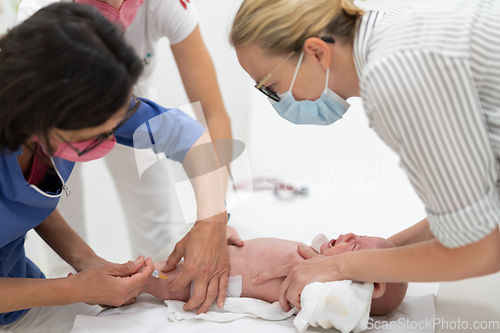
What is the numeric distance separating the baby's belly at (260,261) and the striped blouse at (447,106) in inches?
25.5

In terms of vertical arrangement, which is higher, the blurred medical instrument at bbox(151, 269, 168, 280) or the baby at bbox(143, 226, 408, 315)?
the blurred medical instrument at bbox(151, 269, 168, 280)

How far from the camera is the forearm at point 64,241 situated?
4.85 feet

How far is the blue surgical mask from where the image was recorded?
3.65ft

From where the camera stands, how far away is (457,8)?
2.93ft

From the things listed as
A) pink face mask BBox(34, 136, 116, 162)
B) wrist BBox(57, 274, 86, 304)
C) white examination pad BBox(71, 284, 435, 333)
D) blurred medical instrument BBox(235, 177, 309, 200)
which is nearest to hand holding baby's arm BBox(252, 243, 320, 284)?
white examination pad BBox(71, 284, 435, 333)

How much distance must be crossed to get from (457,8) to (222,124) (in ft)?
3.44

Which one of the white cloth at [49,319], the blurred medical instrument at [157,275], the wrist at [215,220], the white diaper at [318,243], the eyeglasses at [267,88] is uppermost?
the eyeglasses at [267,88]

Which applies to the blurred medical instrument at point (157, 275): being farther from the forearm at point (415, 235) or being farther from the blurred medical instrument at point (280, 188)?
the blurred medical instrument at point (280, 188)

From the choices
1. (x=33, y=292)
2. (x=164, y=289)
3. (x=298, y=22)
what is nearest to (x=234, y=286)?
(x=164, y=289)

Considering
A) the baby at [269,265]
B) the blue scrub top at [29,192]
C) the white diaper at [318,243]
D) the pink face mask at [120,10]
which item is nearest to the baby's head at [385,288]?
the baby at [269,265]

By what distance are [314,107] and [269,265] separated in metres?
0.61

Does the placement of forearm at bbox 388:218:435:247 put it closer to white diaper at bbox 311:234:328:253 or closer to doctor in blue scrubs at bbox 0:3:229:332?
white diaper at bbox 311:234:328:253

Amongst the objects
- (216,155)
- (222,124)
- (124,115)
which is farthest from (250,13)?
(222,124)

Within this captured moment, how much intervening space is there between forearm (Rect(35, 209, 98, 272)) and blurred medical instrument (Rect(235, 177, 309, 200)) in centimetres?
103
